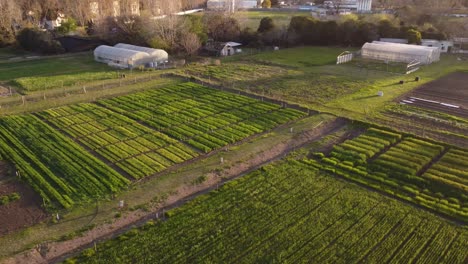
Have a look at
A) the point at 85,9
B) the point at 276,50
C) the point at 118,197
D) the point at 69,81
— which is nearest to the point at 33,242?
the point at 118,197

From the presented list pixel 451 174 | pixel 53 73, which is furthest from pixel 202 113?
pixel 53 73

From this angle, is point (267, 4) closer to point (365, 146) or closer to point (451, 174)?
point (365, 146)

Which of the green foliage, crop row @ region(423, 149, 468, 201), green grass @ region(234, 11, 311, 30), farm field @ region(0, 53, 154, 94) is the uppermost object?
green grass @ region(234, 11, 311, 30)

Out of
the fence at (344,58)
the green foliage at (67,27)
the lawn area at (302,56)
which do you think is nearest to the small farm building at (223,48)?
the lawn area at (302,56)

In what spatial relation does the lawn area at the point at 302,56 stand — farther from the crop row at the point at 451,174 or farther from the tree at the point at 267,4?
the tree at the point at 267,4

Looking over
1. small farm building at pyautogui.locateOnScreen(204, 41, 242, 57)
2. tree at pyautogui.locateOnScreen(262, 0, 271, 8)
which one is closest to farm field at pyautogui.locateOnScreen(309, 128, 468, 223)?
small farm building at pyautogui.locateOnScreen(204, 41, 242, 57)

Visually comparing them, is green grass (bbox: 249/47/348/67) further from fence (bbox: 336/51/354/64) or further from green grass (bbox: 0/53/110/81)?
green grass (bbox: 0/53/110/81)
